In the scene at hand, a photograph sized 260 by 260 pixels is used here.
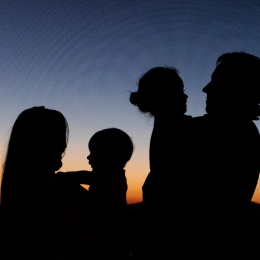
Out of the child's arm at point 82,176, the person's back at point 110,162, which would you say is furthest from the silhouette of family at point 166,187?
the person's back at point 110,162

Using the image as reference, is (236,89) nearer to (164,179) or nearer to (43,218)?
(164,179)

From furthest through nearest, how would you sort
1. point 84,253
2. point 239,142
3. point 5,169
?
point 239,142 → point 5,169 → point 84,253

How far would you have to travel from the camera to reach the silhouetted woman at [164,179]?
1.53 m

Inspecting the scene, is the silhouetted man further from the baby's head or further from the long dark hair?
the baby's head

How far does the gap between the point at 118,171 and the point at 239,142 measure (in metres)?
1.79

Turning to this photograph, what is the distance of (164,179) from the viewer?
1560mm

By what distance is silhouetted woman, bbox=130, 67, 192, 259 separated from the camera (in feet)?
5.01

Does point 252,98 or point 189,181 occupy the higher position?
point 252,98

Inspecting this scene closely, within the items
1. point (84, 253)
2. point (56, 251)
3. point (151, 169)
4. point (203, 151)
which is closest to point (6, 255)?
point (56, 251)

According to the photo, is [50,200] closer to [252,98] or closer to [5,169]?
[5,169]

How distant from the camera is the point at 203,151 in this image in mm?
1627

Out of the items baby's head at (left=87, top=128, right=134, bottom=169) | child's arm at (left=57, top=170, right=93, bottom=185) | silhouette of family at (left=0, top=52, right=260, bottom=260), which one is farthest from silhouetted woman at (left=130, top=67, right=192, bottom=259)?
baby's head at (left=87, top=128, right=134, bottom=169)

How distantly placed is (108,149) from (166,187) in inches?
71.2

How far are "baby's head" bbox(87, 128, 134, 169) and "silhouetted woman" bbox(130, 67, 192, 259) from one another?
154cm
